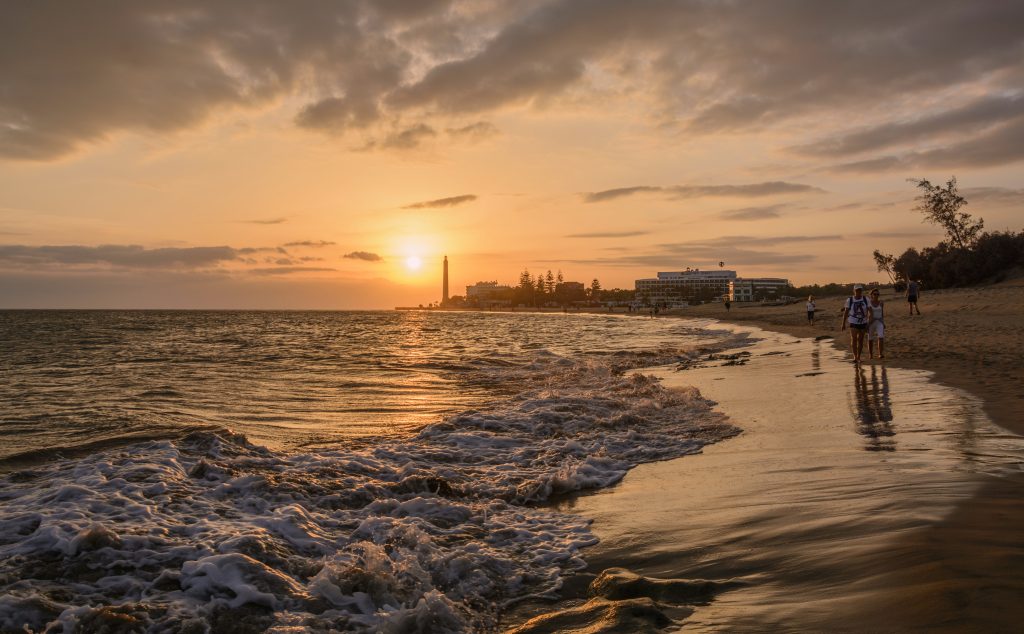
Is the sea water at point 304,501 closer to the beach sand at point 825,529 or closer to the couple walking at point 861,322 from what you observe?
the beach sand at point 825,529

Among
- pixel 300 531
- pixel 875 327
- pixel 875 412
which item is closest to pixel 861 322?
pixel 875 327

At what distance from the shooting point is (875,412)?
9.23m

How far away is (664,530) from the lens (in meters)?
5.04

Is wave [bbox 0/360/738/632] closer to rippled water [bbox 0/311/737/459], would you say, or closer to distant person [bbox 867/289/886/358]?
rippled water [bbox 0/311/737/459]

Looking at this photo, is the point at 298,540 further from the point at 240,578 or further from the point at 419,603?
the point at 419,603

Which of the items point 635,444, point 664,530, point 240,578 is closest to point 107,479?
point 240,578

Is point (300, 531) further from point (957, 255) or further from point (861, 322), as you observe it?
point (957, 255)

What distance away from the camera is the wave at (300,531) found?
12.7 ft

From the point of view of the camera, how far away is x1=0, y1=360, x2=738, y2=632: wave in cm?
388

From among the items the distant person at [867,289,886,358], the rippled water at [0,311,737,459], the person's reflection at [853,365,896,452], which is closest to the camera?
the person's reflection at [853,365,896,452]

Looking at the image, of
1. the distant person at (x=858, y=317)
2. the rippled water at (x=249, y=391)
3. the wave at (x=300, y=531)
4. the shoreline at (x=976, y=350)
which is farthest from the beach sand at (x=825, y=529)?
the distant person at (x=858, y=317)

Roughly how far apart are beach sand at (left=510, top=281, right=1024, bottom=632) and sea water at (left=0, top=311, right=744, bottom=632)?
54 centimetres

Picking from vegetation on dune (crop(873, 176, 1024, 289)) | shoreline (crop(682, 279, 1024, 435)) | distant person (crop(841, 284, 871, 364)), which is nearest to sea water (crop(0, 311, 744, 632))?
shoreline (crop(682, 279, 1024, 435))

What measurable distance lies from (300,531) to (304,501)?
963 mm
